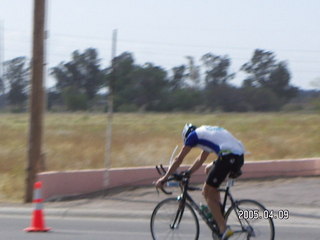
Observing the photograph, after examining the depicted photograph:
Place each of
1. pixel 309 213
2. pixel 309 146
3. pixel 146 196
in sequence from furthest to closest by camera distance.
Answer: pixel 309 146 → pixel 146 196 → pixel 309 213

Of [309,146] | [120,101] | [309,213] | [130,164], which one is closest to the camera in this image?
[309,213]

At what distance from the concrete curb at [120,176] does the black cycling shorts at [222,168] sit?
22.7 feet

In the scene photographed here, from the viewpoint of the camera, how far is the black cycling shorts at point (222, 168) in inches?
352

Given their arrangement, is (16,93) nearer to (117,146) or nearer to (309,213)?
(117,146)

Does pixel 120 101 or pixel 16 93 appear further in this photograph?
pixel 16 93

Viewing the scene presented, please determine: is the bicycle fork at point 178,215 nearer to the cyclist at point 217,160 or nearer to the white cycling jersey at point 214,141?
the cyclist at point 217,160

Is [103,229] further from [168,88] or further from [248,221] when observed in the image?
[168,88]

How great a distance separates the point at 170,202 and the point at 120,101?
54761mm

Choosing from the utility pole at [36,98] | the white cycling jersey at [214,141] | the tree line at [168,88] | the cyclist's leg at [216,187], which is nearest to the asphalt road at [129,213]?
the utility pole at [36,98]

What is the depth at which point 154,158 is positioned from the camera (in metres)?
22.0

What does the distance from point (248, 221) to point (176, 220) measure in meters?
0.91

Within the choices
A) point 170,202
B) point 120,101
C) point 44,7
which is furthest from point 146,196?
point 120,101

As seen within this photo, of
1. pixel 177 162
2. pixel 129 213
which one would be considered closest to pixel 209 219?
pixel 177 162

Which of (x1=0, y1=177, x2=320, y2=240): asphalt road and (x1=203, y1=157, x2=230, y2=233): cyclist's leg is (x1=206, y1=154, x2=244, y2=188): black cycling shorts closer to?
(x1=203, y1=157, x2=230, y2=233): cyclist's leg
